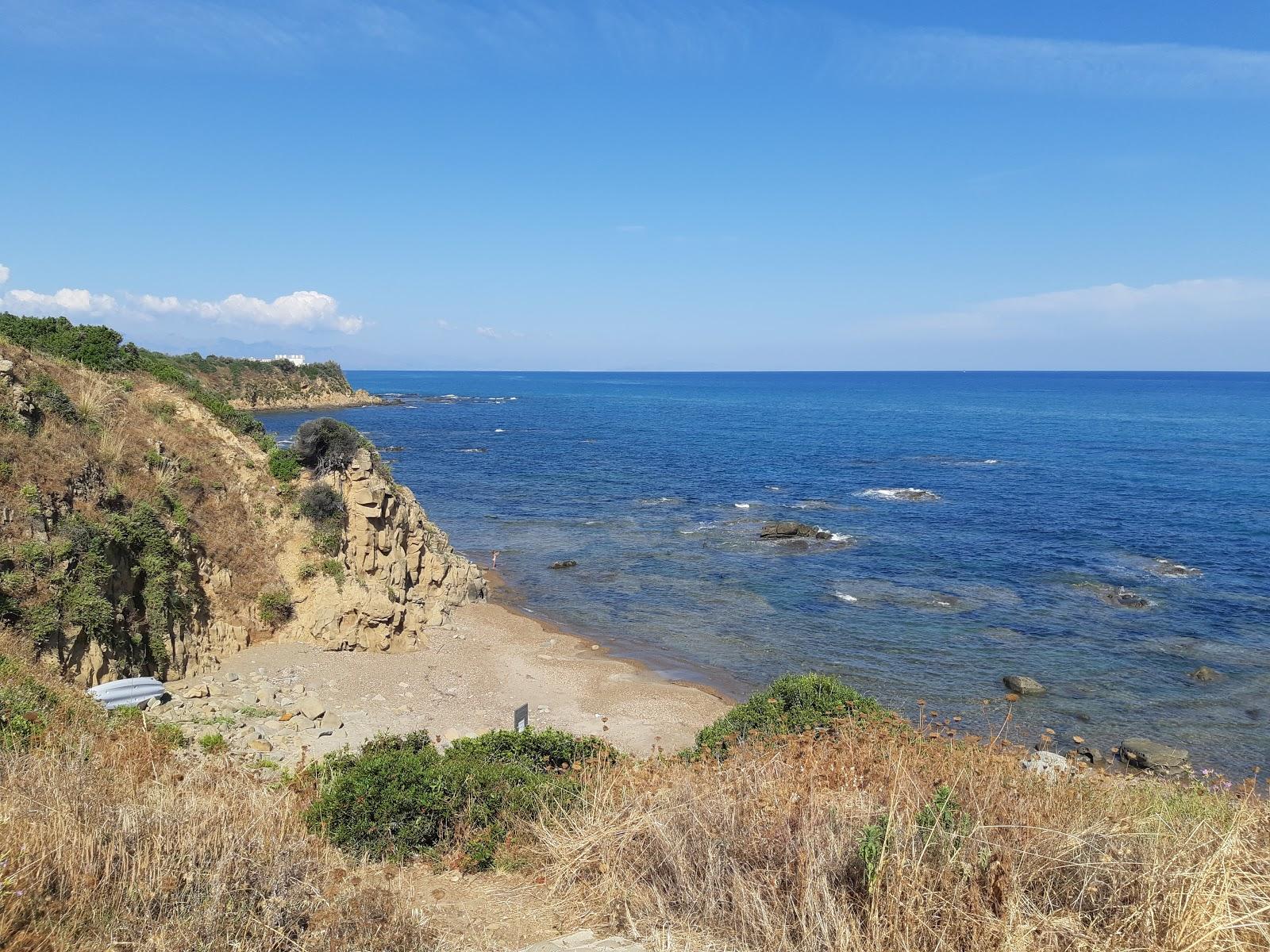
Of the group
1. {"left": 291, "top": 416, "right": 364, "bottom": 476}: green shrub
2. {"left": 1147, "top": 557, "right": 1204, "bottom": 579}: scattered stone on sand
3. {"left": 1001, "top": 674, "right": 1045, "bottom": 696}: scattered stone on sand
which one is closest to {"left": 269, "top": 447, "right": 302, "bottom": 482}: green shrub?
{"left": 291, "top": 416, "right": 364, "bottom": 476}: green shrub

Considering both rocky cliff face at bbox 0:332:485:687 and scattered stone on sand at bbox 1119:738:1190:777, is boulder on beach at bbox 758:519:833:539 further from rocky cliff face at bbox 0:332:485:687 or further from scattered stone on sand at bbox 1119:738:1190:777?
scattered stone on sand at bbox 1119:738:1190:777

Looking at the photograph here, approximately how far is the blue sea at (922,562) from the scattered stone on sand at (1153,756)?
0.93 metres

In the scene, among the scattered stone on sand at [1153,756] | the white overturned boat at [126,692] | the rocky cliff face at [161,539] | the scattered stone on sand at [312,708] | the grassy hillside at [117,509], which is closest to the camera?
the white overturned boat at [126,692]

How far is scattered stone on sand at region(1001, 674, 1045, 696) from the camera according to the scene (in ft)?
78.3

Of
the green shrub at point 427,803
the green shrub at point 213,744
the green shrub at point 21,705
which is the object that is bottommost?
the green shrub at point 213,744

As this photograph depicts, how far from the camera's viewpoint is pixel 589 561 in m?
39.0

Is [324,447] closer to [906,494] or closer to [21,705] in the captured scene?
[21,705]

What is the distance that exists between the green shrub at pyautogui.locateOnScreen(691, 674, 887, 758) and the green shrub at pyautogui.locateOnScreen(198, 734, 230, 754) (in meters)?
8.36

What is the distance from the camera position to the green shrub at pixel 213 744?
1350 centimetres

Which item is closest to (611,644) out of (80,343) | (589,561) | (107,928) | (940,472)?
(589,561)

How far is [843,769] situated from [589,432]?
94.2 meters

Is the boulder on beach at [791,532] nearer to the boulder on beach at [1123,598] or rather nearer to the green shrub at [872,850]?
the boulder on beach at [1123,598]

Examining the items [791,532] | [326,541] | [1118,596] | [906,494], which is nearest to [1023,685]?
[1118,596]

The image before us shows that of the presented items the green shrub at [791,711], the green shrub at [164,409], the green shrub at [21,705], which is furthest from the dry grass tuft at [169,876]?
the green shrub at [164,409]
